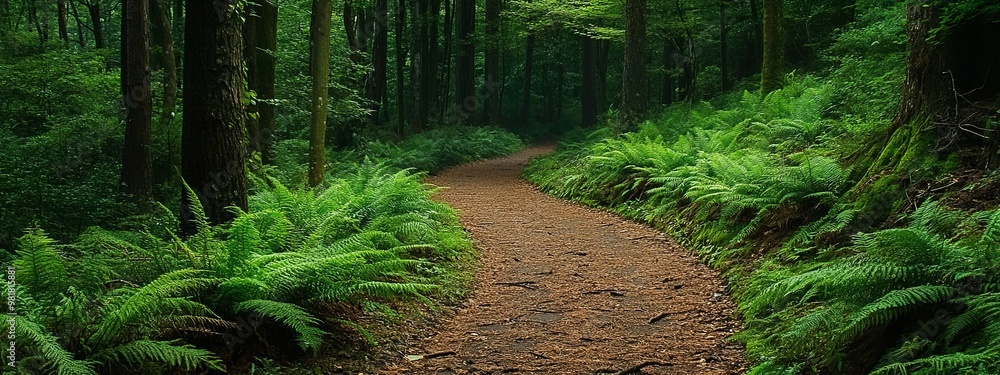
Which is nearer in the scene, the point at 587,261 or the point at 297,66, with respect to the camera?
the point at 587,261

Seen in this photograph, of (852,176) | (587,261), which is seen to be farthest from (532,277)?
(852,176)

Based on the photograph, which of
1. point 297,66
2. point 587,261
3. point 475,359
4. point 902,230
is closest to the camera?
point 902,230

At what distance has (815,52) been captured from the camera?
58.2ft

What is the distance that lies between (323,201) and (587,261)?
3098mm

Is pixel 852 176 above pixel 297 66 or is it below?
below

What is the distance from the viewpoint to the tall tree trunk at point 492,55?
2660 centimetres

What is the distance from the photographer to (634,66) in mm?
14883

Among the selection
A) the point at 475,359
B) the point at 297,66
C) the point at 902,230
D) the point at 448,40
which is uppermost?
the point at 448,40

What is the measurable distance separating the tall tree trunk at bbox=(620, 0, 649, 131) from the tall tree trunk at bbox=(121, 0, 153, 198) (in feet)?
32.4

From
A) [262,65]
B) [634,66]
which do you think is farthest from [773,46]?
[262,65]

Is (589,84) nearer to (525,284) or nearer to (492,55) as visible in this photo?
(492,55)

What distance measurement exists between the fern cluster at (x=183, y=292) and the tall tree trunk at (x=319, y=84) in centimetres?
397

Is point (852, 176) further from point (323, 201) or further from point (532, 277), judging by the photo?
point (323, 201)

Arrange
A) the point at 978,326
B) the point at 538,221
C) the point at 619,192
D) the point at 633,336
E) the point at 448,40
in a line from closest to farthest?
the point at 978,326, the point at 633,336, the point at 538,221, the point at 619,192, the point at 448,40
